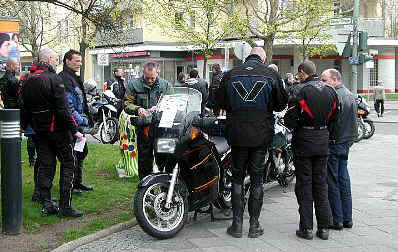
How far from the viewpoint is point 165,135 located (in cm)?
601

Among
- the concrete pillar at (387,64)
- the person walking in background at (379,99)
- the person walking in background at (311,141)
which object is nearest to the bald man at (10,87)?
the person walking in background at (311,141)

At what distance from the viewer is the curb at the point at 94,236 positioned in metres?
5.56

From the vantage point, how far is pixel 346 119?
6.60 metres

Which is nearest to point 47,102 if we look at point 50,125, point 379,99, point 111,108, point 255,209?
point 50,125

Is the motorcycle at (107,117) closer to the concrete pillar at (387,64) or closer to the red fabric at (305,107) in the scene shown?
the red fabric at (305,107)

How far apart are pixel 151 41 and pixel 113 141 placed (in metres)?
30.1

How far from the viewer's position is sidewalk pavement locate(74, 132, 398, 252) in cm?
575

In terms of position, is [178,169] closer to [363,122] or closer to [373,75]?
[363,122]

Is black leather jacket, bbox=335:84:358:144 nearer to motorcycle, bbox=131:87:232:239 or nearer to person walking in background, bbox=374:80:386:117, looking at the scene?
motorcycle, bbox=131:87:232:239

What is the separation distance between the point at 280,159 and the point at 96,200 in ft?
9.20

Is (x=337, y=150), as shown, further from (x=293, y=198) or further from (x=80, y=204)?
(x=80, y=204)

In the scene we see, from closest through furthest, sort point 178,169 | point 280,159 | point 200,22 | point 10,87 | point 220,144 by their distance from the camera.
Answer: point 178,169 → point 220,144 → point 280,159 → point 10,87 → point 200,22

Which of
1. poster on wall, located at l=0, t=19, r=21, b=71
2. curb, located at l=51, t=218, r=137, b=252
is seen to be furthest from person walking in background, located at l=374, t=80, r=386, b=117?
curb, located at l=51, t=218, r=137, b=252

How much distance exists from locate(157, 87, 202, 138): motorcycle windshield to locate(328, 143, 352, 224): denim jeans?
166 centimetres
